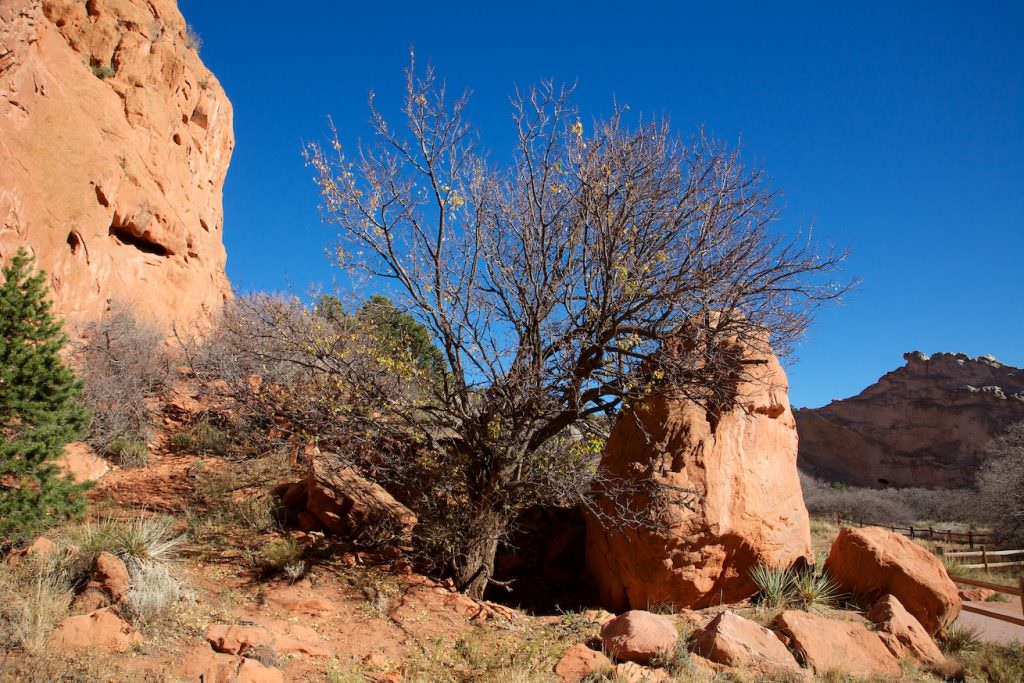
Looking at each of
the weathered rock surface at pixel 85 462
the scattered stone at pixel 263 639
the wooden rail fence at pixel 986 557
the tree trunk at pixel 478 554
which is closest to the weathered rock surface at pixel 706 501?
the tree trunk at pixel 478 554

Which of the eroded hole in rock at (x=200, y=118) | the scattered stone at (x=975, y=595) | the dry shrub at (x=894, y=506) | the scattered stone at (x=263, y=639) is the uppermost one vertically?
the eroded hole in rock at (x=200, y=118)

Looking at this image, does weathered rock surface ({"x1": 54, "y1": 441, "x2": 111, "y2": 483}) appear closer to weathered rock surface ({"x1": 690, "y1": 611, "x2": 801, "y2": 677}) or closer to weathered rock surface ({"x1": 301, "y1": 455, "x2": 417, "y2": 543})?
weathered rock surface ({"x1": 301, "y1": 455, "x2": 417, "y2": 543})

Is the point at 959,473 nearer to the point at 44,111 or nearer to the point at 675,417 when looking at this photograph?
the point at 675,417

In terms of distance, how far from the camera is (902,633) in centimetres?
770

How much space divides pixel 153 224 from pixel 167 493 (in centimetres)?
1618

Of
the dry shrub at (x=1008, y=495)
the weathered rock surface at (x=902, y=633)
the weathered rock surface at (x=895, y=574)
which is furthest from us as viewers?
the dry shrub at (x=1008, y=495)

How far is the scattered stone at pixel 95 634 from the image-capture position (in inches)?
200

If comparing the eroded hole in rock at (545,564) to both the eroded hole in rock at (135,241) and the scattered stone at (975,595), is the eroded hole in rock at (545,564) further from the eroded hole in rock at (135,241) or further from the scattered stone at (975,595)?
the eroded hole in rock at (135,241)

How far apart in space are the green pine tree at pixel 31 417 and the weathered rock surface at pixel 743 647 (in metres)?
7.80

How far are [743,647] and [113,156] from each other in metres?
23.7

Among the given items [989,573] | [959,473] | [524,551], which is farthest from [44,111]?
[959,473]

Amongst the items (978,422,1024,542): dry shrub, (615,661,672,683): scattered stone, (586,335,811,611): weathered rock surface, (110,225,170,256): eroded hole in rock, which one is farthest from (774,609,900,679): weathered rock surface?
(110,225,170,256): eroded hole in rock

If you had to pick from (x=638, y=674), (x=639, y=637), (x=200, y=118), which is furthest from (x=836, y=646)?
(x=200, y=118)

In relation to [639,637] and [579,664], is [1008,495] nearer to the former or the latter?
[639,637]
